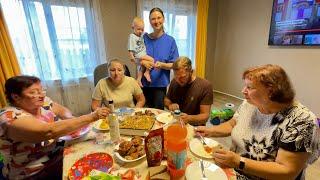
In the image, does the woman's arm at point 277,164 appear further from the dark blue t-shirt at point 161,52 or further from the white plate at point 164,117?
the dark blue t-shirt at point 161,52

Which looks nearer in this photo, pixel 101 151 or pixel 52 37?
pixel 101 151

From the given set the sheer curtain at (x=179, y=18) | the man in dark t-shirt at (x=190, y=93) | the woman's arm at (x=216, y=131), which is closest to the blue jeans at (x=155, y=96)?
the man in dark t-shirt at (x=190, y=93)

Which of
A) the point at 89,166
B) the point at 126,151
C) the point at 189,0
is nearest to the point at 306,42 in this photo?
the point at 189,0

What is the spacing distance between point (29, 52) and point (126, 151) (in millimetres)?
2443

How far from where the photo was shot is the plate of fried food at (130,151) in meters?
0.96

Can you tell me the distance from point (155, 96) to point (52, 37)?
1728 mm

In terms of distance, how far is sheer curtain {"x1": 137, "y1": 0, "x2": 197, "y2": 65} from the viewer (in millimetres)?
3379

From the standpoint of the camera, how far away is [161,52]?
220 centimetres

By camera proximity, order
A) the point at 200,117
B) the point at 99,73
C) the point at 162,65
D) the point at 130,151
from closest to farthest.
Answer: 1. the point at 130,151
2. the point at 200,117
3. the point at 162,65
4. the point at 99,73

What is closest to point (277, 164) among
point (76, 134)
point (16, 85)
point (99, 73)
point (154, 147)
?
point (154, 147)

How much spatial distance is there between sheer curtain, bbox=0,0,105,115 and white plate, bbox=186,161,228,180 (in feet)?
8.64

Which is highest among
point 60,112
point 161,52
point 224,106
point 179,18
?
point 179,18

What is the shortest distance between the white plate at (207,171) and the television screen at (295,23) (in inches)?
113

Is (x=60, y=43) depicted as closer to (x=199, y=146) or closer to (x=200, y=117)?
Answer: (x=200, y=117)
